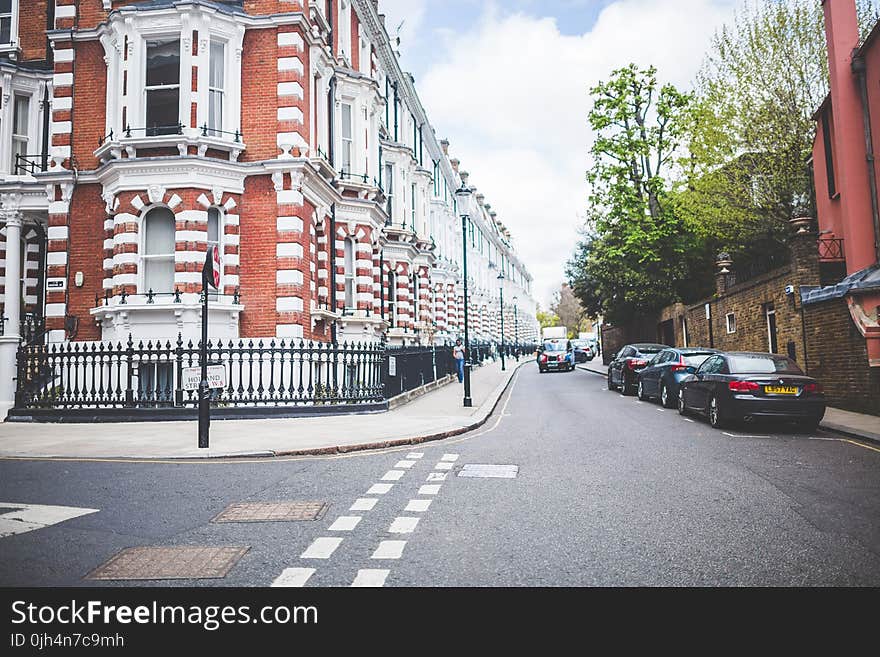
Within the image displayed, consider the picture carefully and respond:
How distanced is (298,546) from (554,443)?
22.7 feet

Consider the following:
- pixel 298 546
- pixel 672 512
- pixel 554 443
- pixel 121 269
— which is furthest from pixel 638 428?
pixel 121 269

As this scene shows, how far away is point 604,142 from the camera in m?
33.1

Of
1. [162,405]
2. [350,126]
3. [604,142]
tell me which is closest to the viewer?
[162,405]

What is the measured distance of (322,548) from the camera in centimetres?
532

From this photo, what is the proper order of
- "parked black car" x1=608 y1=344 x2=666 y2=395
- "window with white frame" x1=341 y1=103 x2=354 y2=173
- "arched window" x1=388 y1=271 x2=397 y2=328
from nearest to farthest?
"parked black car" x1=608 y1=344 x2=666 y2=395 < "window with white frame" x1=341 y1=103 x2=354 y2=173 < "arched window" x1=388 y1=271 x2=397 y2=328

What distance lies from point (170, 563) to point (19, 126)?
21.9 metres

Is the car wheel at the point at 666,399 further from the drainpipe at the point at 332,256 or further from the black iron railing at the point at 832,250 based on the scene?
the drainpipe at the point at 332,256

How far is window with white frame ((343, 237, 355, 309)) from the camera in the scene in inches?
941

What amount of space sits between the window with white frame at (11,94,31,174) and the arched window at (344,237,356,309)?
10494mm

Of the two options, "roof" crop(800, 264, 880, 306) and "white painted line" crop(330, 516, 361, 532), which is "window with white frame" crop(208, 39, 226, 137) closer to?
"white painted line" crop(330, 516, 361, 532)

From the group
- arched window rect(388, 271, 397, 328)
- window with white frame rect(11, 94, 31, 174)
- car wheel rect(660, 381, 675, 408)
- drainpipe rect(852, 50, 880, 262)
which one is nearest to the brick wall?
drainpipe rect(852, 50, 880, 262)

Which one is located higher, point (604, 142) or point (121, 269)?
point (604, 142)
